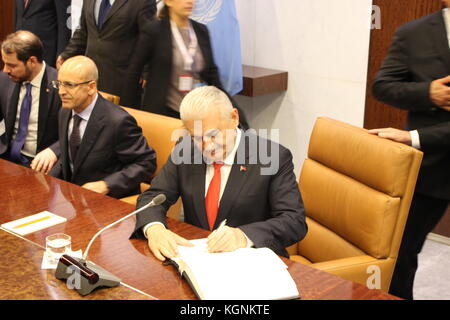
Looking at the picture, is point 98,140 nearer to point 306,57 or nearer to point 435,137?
point 435,137

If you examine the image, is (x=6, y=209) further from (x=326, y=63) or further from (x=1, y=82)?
(x=326, y=63)

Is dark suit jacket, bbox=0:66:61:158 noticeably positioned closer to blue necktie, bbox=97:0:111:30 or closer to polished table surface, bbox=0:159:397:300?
blue necktie, bbox=97:0:111:30

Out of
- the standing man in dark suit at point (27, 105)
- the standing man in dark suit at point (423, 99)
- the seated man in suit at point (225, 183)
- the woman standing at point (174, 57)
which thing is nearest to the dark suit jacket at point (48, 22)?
the woman standing at point (174, 57)

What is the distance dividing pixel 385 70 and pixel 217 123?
3.00 feet

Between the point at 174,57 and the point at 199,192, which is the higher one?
the point at 174,57

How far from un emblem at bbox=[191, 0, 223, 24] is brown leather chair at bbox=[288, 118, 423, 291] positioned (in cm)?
161

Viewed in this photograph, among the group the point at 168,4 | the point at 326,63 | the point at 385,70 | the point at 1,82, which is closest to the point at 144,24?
the point at 168,4

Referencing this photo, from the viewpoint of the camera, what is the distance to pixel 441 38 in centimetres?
259

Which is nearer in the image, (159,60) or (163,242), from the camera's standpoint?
(163,242)

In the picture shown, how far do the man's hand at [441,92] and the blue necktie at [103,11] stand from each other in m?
2.44

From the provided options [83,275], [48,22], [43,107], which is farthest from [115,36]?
[83,275]

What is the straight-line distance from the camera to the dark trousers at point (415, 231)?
2.68 metres

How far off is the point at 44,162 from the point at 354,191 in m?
1.64

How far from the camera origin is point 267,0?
15.3 feet
